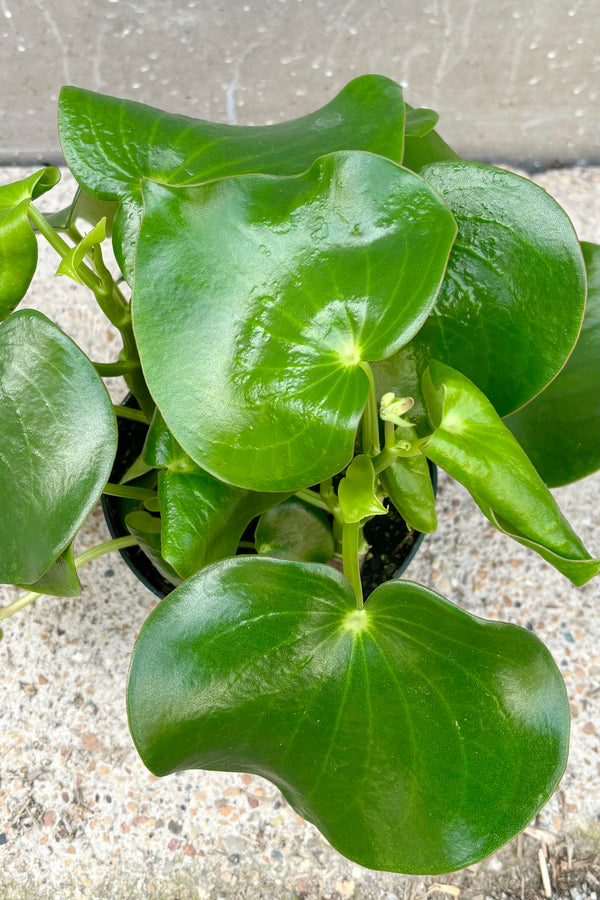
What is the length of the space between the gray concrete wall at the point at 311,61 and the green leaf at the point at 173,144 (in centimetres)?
52

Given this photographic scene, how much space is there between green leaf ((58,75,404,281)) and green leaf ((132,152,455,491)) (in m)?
0.06

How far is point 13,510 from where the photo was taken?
0.45m

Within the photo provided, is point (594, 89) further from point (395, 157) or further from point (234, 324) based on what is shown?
point (234, 324)

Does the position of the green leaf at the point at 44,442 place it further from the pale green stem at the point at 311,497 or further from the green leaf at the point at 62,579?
the pale green stem at the point at 311,497

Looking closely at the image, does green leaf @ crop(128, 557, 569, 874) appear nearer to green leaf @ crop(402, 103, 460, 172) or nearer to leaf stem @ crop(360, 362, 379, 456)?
leaf stem @ crop(360, 362, 379, 456)

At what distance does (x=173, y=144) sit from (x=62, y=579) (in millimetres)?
258

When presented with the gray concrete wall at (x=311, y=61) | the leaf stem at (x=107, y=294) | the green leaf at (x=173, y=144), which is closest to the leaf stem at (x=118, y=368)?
the leaf stem at (x=107, y=294)

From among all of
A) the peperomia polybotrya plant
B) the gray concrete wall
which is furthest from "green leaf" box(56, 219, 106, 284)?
the gray concrete wall

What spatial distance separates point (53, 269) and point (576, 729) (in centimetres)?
71

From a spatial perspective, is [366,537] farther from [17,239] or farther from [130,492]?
[17,239]

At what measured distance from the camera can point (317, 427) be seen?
409 millimetres

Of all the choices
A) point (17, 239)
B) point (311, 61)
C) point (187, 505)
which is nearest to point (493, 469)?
point (187, 505)

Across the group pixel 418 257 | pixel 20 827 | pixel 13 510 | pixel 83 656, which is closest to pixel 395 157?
pixel 418 257

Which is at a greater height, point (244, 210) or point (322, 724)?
point (244, 210)
